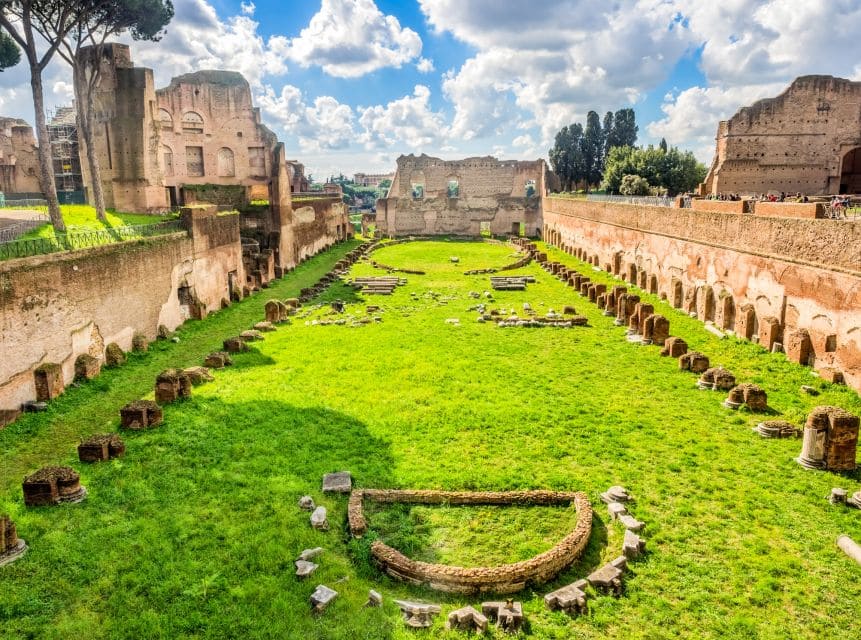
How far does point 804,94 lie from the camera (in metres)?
26.9

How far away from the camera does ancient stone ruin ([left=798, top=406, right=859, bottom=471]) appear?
787 cm

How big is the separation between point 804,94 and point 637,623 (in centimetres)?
2901

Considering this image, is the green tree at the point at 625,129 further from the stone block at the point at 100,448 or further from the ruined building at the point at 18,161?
the stone block at the point at 100,448

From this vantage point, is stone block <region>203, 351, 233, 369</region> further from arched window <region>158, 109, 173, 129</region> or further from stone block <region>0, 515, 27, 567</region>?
arched window <region>158, 109, 173, 129</region>

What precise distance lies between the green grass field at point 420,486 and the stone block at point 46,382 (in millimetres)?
361

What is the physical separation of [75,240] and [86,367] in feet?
9.28

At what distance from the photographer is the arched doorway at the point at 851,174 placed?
28.5m

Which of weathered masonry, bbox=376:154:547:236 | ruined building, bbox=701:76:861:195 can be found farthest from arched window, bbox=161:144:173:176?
ruined building, bbox=701:76:861:195

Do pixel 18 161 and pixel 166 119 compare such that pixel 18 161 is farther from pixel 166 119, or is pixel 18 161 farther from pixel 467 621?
A: pixel 467 621

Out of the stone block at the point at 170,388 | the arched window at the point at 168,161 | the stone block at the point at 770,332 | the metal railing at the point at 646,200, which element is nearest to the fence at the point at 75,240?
the stone block at the point at 170,388

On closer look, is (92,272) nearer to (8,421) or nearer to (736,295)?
(8,421)

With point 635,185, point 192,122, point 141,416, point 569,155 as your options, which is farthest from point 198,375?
point 569,155

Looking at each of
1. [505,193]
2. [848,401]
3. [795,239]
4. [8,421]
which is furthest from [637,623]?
[505,193]

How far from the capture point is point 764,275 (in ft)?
45.4
